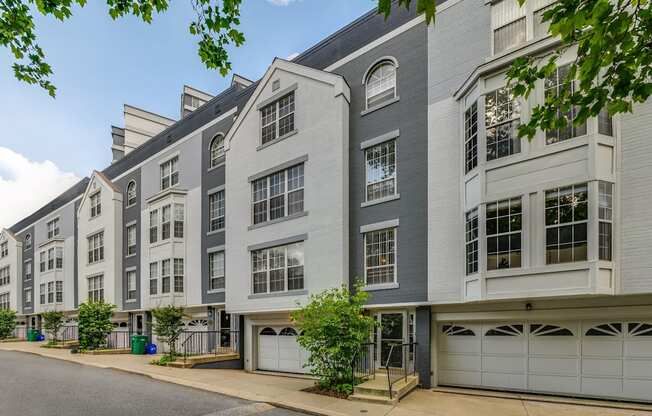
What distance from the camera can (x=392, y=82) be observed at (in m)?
13.6

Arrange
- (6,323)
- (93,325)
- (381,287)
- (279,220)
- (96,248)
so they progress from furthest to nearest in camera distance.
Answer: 1. (6,323)
2. (96,248)
3. (93,325)
4. (279,220)
5. (381,287)

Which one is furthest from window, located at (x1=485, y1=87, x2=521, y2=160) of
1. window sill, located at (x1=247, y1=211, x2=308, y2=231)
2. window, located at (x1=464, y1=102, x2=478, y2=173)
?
window sill, located at (x1=247, y1=211, x2=308, y2=231)

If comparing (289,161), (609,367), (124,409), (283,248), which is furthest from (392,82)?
(124,409)

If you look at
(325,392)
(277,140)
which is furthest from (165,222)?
(325,392)

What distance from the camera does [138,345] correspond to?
2134 centimetres

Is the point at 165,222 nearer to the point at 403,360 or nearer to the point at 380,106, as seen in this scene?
the point at 380,106

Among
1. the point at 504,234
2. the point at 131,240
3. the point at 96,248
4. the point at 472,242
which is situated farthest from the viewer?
the point at 96,248

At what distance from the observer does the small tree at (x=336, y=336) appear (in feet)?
36.3

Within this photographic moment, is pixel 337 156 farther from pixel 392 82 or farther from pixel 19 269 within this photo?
pixel 19 269

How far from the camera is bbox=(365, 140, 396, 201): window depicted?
1336cm

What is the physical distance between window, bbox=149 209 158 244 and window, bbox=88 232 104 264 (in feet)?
21.7

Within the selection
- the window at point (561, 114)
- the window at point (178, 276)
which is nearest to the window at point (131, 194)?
the window at point (178, 276)

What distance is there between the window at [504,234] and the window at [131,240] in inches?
838

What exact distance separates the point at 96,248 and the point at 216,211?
43.1 feet
